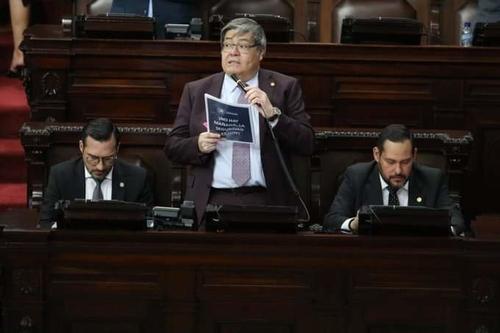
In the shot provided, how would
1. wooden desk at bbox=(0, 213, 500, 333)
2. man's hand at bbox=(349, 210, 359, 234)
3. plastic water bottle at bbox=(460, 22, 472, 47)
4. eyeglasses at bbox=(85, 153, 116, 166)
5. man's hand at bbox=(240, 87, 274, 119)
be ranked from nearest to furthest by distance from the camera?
1. wooden desk at bbox=(0, 213, 500, 333)
2. man's hand at bbox=(349, 210, 359, 234)
3. man's hand at bbox=(240, 87, 274, 119)
4. eyeglasses at bbox=(85, 153, 116, 166)
5. plastic water bottle at bbox=(460, 22, 472, 47)

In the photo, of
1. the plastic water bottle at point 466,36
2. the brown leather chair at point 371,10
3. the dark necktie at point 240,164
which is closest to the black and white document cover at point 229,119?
the dark necktie at point 240,164

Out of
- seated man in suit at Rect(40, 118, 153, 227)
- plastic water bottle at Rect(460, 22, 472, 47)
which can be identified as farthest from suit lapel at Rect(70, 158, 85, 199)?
plastic water bottle at Rect(460, 22, 472, 47)

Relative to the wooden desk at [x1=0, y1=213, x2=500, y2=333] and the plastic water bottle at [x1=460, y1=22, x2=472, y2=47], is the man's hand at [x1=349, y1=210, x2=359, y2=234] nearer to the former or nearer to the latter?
the wooden desk at [x1=0, y1=213, x2=500, y2=333]

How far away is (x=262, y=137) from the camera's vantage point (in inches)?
191

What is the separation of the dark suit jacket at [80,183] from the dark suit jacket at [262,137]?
0.22 m

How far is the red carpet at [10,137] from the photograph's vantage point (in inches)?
248

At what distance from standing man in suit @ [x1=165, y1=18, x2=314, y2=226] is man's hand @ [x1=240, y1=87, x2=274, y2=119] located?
0.08 m

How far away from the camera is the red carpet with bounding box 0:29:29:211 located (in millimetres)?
6297

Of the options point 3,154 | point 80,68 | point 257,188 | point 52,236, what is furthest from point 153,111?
point 52,236

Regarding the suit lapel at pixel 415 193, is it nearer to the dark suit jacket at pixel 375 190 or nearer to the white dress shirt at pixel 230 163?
the dark suit jacket at pixel 375 190

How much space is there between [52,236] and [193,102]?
3.60ft

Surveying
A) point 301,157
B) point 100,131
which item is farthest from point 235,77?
point 301,157

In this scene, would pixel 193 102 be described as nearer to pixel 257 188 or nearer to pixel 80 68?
pixel 257 188

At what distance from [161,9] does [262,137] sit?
2.18m
